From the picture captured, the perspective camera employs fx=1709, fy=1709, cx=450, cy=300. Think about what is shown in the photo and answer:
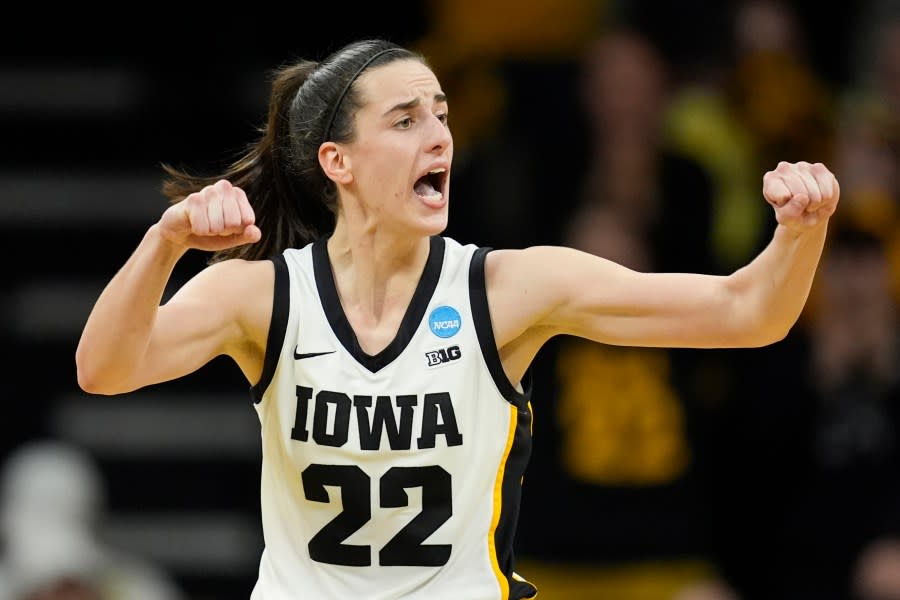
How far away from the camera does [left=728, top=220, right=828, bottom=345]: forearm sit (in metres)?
4.41

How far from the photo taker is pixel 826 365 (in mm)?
7941

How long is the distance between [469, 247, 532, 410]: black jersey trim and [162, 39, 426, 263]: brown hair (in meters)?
0.52

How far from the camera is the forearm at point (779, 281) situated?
14.5 ft

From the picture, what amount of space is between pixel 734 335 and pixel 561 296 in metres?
0.48

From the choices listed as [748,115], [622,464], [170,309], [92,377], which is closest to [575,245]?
[622,464]

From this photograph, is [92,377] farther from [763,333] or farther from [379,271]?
[763,333]

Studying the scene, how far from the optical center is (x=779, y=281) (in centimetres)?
445

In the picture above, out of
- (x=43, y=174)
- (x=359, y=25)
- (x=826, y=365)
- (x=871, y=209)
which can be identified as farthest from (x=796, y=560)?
(x=43, y=174)

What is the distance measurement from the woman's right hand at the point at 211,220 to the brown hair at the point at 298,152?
520mm

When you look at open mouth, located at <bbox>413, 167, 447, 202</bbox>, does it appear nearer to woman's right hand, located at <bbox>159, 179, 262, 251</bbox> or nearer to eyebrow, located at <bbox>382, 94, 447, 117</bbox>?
eyebrow, located at <bbox>382, 94, 447, 117</bbox>

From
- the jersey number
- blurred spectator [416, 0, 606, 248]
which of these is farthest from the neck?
blurred spectator [416, 0, 606, 248]

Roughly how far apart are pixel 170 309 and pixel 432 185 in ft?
2.69

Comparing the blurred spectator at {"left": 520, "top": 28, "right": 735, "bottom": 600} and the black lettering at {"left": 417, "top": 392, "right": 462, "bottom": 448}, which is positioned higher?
the black lettering at {"left": 417, "top": 392, "right": 462, "bottom": 448}

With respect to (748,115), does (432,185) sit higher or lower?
lower
